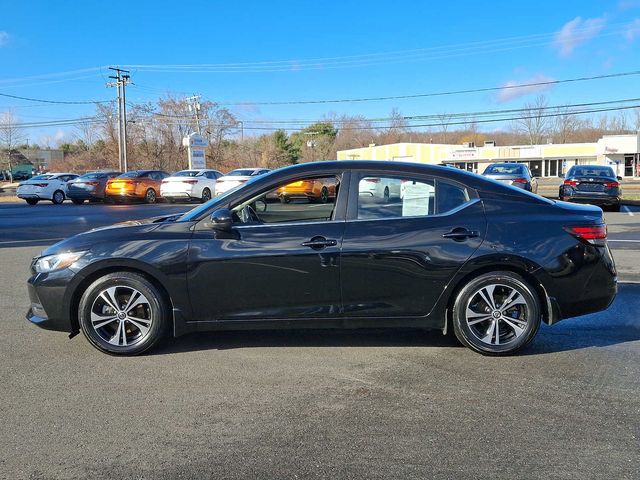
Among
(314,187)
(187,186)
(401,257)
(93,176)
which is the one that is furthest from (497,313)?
(93,176)

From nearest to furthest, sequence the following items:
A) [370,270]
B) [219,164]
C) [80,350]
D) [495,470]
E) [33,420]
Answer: [495,470]
[33,420]
[370,270]
[80,350]
[219,164]

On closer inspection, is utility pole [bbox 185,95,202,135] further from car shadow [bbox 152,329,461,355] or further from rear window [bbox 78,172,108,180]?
car shadow [bbox 152,329,461,355]

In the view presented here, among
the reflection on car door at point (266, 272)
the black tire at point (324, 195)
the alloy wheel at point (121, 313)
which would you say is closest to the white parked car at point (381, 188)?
the black tire at point (324, 195)

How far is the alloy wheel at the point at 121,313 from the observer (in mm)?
4508

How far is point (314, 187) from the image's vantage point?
182 inches

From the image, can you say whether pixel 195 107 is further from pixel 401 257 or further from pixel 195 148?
pixel 401 257

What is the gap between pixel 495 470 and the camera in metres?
2.89

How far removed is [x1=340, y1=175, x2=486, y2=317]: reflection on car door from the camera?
444 cm

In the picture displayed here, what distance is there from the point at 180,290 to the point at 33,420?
1.41 m

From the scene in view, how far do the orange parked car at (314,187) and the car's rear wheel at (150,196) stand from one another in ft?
71.1

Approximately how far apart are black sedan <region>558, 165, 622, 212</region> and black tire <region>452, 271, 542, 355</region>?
15.7m

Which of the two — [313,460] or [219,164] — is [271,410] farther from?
[219,164]

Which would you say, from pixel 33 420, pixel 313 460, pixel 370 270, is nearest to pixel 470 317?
pixel 370 270

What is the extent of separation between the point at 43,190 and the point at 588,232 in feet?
87.5
